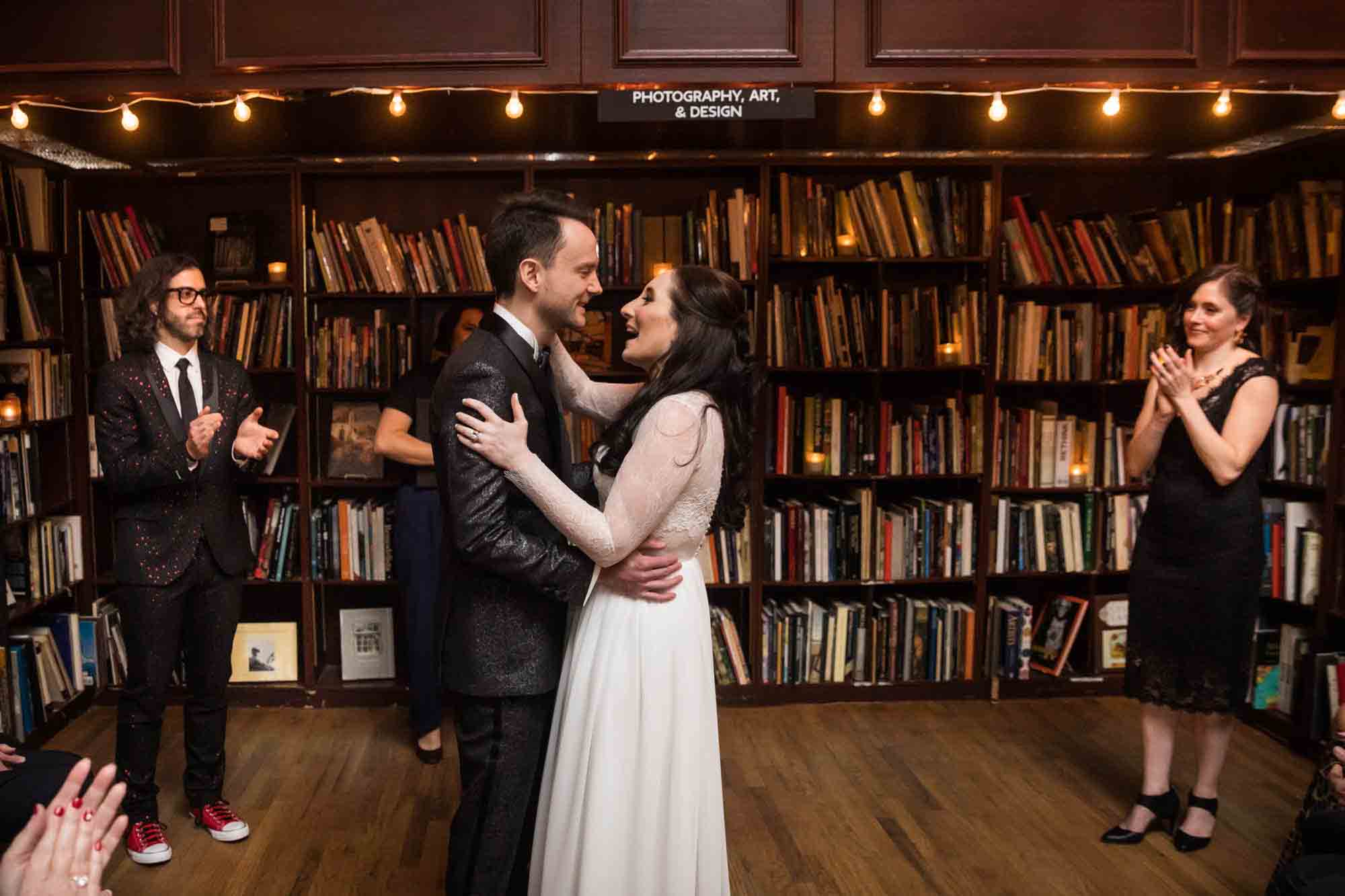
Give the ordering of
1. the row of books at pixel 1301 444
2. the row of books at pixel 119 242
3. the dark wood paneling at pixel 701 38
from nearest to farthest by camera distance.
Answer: the dark wood paneling at pixel 701 38, the row of books at pixel 1301 444, the row of books at pixel 119 242

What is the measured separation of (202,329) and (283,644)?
1791 millimetres

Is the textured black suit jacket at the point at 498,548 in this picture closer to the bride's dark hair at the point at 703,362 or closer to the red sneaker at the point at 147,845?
the bride's dark hair at the point at 703,362

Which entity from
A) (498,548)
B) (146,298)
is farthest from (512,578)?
(146,298)

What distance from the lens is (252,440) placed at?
10.9ft

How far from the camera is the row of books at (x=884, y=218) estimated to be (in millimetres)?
4578

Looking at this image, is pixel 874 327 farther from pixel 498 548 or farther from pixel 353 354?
pixel 498 548

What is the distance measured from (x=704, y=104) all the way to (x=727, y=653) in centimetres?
249

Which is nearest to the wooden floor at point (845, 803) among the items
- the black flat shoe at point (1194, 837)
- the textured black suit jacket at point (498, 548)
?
the black flat shoe at point (1194, 837)

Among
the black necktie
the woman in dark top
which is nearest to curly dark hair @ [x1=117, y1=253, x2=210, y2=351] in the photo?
the black necktie

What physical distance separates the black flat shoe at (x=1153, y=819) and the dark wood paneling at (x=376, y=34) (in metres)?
2.94

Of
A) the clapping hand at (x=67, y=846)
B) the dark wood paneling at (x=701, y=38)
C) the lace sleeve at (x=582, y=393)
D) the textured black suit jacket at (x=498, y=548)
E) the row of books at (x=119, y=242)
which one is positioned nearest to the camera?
the clapping hand at (x=67, y=846)

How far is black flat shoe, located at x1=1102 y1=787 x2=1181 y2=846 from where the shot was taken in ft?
11.2

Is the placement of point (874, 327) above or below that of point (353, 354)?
above

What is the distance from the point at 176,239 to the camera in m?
4.78
